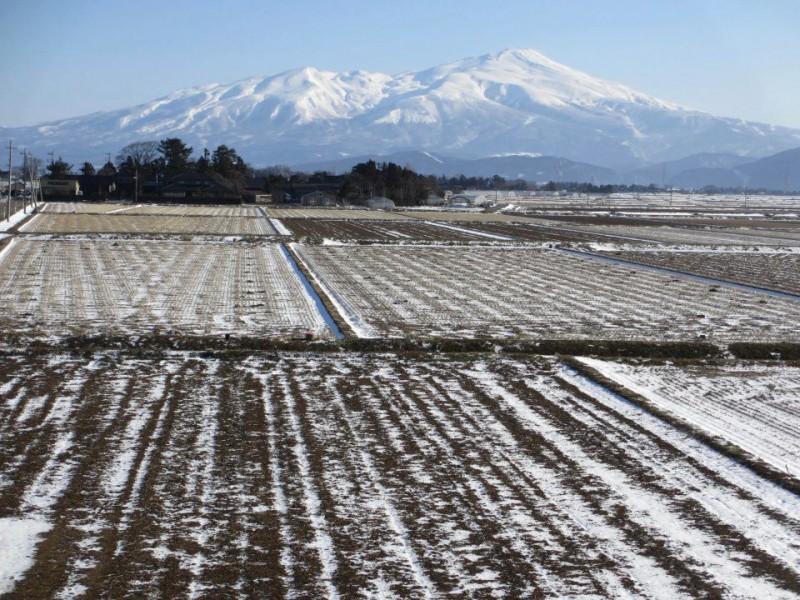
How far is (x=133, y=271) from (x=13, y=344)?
11858 millimetres

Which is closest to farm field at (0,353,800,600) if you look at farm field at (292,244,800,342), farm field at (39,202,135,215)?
farm field at (292,244,800,342)

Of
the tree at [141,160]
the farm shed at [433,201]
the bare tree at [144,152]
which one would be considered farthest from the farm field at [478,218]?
the bare tree at [144,152]

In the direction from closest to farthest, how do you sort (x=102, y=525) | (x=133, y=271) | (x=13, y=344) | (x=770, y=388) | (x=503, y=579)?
1. (x=503, y=579)
2. (x=102, y=525)
3. (x=770, y=388)
4. (x=13, y=344)
5. (x=133, y=271)

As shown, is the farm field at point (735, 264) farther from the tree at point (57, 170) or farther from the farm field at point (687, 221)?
the tree at point (57, 170)

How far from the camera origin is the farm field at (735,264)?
28547 millimetres

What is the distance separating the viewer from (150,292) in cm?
2225

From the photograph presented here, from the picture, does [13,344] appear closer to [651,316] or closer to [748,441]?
[748,441]

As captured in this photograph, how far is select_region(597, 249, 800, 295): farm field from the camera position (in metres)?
28.5

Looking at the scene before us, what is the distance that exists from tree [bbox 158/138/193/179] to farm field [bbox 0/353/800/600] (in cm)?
13269

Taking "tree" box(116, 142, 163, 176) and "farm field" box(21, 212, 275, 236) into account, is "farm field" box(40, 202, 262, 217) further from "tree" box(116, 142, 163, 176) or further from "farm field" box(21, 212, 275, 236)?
"tree" box(116, 142, 163, 176)

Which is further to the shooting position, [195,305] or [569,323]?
[195,305]

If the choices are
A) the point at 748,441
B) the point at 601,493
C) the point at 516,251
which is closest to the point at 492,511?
the point at 601,493

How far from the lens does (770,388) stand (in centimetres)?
1373

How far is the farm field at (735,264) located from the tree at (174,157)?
366 ft
